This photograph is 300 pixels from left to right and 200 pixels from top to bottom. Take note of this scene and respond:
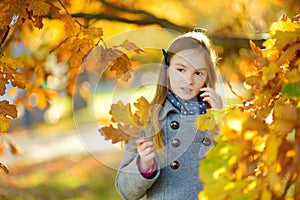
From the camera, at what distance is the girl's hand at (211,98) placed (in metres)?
2.15

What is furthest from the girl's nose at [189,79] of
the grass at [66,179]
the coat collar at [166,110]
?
the grass at [66,179]

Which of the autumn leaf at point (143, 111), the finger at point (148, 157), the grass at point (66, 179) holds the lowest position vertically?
the finger at point (148, 157)

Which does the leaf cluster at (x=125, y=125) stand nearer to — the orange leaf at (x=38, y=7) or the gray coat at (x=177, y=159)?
the gray coat at (x=177, y=159)

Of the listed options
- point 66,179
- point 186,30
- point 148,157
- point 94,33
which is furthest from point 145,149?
point 66,179

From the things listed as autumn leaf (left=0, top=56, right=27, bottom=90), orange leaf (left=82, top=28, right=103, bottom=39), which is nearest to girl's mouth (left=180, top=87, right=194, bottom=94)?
orange leaf (left=82, top=28, right=103, bottom=39)

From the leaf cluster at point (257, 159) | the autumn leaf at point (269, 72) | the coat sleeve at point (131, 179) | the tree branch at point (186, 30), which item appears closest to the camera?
the leaf cluster at point (257, 159)

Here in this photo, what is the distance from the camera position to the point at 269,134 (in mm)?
1490

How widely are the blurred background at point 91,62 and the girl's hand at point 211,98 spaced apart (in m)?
0.06

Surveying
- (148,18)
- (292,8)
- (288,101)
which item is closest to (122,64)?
(288,101)

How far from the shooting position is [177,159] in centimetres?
219

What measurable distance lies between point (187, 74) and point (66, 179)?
6.47 metres

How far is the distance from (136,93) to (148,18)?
151 centimetres

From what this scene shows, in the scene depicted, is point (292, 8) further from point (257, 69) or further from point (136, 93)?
point (257, 69)

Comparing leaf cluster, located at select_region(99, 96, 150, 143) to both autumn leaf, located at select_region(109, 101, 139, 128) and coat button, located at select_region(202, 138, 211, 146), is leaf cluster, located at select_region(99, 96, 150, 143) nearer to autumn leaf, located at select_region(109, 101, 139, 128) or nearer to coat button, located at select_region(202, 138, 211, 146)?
autumn leaf, located at select_region(109, 101, 139, 128)
